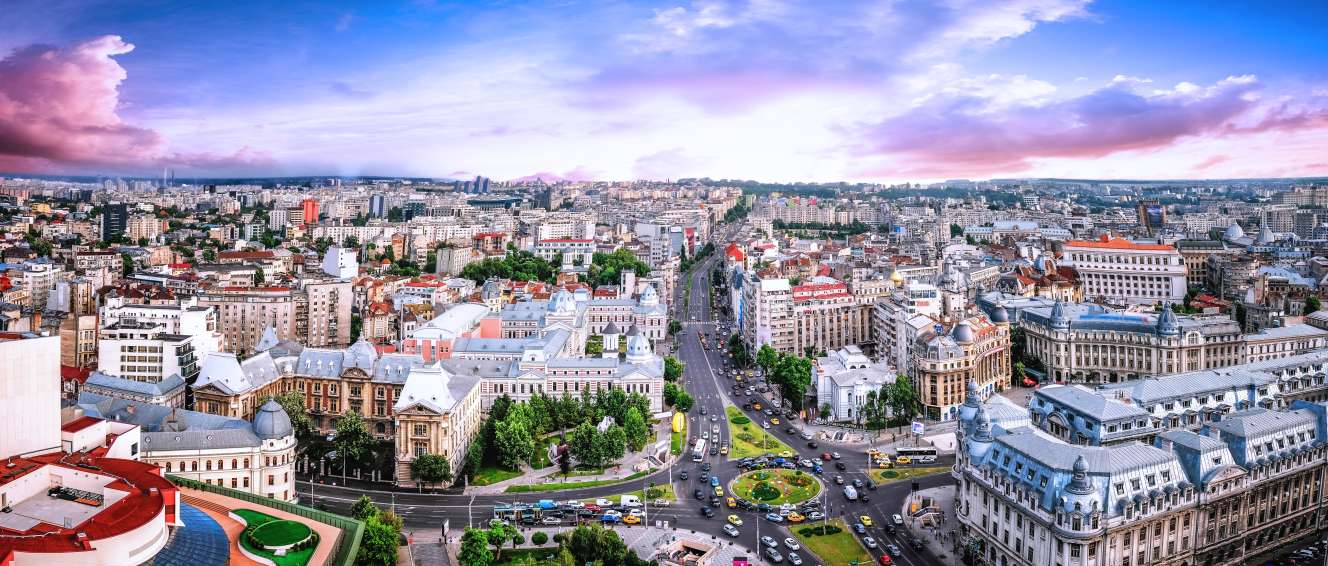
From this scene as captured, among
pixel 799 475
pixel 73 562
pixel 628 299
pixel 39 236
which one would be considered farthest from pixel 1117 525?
pixel 39 236

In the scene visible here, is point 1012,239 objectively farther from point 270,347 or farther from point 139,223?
point 139,223

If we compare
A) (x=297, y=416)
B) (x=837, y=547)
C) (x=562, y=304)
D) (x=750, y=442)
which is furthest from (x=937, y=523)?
(x=562, y=304)

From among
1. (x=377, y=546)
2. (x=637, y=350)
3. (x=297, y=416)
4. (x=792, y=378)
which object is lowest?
(x=377, y=546)

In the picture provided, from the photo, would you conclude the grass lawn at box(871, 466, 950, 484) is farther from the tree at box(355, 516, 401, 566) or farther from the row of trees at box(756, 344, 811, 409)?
the tree at box(355, 516, 401, 566)

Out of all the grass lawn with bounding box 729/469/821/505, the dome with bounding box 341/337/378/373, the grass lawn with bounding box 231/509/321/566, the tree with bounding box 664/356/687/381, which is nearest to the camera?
the grass lawn with bounding box 231/509/321/566

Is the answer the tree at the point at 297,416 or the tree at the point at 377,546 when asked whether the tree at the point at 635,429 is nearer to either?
the tree at the point at 377,546

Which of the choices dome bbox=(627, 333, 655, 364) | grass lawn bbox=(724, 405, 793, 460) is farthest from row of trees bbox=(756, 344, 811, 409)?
dome bbox=(627, 333, 655, 364)

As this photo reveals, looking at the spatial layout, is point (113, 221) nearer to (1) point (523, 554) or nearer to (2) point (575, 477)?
(2) point (575, 477)
